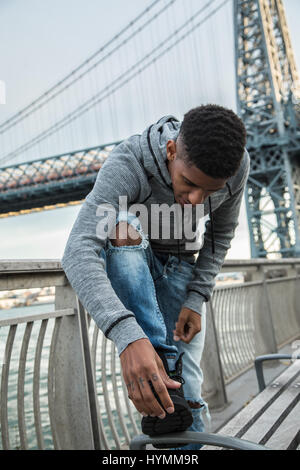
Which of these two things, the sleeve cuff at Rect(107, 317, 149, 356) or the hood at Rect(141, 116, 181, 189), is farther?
the hood at Rect(141, 116, 181, 189)

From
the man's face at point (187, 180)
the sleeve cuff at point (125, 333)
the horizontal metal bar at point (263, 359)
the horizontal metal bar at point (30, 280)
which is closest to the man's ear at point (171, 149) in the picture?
the man's face at point (187, 180)

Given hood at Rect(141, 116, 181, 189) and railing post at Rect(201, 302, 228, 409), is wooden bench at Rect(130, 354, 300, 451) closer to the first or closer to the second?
hood at Rect(141, 116, 181, 189)

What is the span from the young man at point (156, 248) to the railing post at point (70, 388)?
0.52 metres

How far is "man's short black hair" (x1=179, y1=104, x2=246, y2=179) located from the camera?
0.82 metres

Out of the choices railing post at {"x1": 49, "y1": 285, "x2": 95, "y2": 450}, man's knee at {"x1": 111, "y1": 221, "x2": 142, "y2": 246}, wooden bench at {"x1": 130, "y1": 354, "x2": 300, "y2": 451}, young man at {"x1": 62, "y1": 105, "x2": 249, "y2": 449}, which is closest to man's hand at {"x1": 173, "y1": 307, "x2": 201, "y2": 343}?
young man at {"x1": 62, "y1": 105, "x2": 249, "y2": 449}

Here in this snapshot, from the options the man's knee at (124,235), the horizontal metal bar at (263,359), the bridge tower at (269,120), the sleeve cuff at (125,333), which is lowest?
the horizontal metal bar at (263,359)

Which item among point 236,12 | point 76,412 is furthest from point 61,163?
point 76,412

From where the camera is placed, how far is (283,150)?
16.9m

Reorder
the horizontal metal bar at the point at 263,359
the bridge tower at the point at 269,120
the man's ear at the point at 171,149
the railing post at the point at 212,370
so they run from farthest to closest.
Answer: the bridge tower at the point at 269,120, the railing post at the point at 212,370, the horizontal metal bar at the point at 263,359, the man's ear at the point at 171,149

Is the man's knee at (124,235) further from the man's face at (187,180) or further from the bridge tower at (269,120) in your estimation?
the bridge tower at (269,120)

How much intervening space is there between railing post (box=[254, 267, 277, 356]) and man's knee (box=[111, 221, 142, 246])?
298 cm

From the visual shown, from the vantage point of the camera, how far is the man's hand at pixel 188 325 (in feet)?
3.64

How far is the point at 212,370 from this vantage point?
8.36ft

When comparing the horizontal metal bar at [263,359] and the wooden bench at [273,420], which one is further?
the horizontal metal bar at [263,359]
